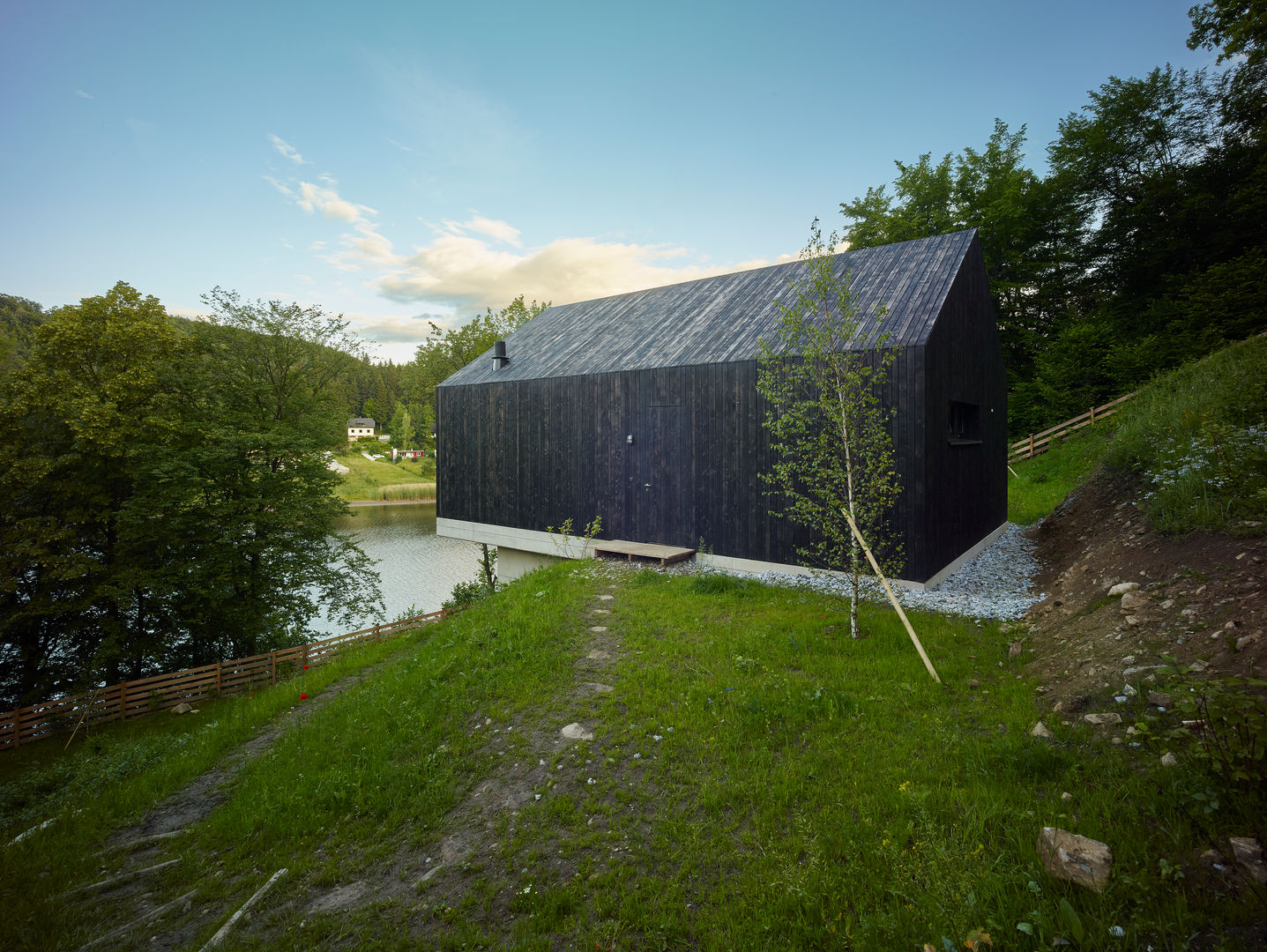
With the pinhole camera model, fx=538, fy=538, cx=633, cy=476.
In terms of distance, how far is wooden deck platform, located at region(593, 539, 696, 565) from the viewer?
8.94m

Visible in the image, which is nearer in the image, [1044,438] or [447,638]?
[447,638]

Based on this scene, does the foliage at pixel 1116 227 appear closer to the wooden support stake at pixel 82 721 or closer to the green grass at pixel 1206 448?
the green grass at pixel 1206 448

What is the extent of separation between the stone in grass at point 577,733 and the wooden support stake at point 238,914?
1.83 m

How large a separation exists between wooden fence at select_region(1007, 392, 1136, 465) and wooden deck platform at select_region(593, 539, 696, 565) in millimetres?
11543

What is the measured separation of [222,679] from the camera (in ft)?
34.6

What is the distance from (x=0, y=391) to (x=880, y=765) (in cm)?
1488

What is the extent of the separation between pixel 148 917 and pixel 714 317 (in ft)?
33.4

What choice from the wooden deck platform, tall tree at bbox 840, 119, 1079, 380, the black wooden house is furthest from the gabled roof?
tall tree at bbox 840, 119, 1079, 380

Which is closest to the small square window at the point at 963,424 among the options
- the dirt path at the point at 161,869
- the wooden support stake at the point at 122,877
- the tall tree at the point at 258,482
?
the dirt path at the point at 161,869

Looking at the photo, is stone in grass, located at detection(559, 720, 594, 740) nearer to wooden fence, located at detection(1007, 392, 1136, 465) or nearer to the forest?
the forest

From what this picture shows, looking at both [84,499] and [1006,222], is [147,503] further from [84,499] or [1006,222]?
[1006,222]

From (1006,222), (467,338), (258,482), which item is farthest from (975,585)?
(467,338)

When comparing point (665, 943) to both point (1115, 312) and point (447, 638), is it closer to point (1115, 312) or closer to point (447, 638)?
point (447, 638)

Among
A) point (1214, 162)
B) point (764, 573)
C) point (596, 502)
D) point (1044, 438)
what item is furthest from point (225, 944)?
point (1214, 162)
